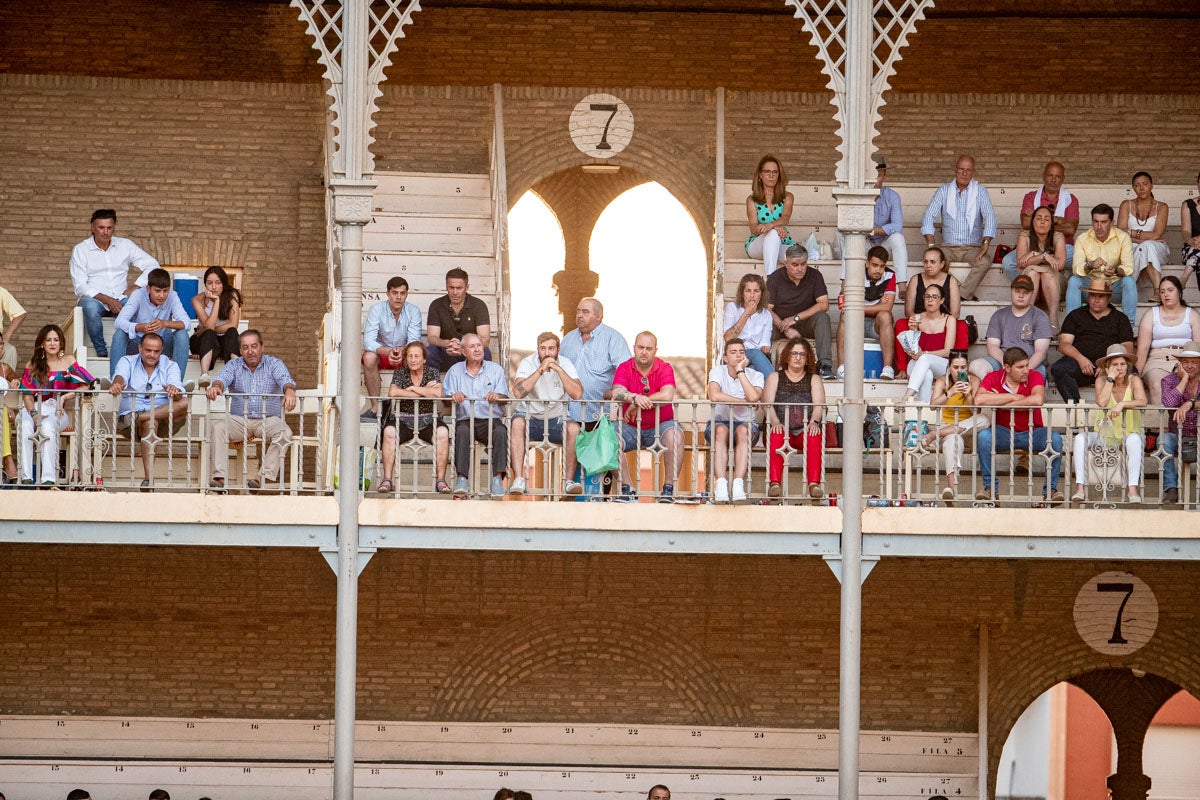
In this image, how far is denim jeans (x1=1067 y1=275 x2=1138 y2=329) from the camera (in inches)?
646

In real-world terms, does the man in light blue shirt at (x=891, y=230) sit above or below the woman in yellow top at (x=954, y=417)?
above

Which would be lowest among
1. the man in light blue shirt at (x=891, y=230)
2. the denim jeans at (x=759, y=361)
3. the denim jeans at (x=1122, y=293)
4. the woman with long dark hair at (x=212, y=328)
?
the denim jeans at (x=759, y=361)

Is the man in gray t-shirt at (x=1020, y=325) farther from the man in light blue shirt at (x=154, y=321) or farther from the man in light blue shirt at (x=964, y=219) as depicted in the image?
the man in light blue shirt at (x=154, y=321)

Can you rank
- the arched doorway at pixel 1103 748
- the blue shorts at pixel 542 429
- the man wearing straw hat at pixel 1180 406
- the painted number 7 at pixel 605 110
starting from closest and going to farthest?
1. the man wearing straw hat at pixel 1180 406
2. the blue shorts at pixel 542 429
3. the painted number 7 at pixel 605 110
4. the arched doorway at pixel 1103 748

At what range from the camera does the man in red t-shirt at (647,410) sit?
45.1 feet

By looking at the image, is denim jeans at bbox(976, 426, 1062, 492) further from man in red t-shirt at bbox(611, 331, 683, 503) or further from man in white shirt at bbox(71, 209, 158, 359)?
man in white shirt at bbox(71, 209, 158, 359)

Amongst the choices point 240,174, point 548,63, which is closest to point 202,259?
point 240,174

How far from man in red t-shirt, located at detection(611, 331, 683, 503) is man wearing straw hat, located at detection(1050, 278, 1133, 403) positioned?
11.1ft

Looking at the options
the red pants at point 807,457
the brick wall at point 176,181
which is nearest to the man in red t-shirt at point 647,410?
the red pants at point 807,457

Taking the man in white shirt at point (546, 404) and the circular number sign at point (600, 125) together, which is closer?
the man in white shirt at point (546, 404)

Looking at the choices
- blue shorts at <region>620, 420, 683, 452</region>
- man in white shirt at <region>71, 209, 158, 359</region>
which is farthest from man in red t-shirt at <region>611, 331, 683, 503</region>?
man in white shirt at <region>71, 209, 158, 359</region>

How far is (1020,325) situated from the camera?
→ 51.8 feet

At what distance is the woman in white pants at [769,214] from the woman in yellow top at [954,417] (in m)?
2.46

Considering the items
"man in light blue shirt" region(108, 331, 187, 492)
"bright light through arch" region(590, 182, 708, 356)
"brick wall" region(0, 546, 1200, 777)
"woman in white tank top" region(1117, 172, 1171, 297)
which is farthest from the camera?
"bright light through arch" region(590, 182, 708, 356)
